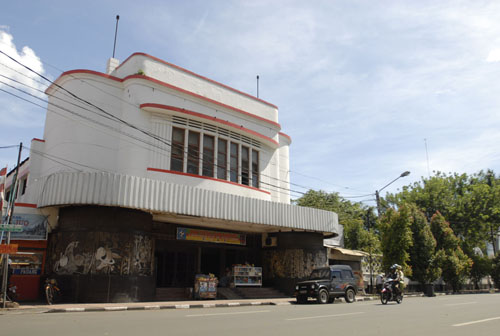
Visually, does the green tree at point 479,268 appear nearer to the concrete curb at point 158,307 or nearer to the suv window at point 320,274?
the suv window at point 320,274

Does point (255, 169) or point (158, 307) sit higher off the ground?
point (255, 169)

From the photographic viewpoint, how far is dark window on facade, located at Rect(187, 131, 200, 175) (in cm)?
2222

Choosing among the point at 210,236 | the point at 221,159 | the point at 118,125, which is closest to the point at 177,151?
the point at 221,159

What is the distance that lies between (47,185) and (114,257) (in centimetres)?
449

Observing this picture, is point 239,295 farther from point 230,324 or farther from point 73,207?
point 230,324

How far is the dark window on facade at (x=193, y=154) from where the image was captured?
72.9 ft

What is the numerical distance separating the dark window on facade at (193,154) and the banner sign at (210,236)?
3353 mm

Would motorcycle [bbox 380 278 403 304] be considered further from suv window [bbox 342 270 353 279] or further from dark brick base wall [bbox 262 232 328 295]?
dark brick base wall [bbox 262 232 328 295]

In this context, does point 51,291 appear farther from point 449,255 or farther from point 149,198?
point 449,255

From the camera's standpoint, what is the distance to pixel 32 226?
18.4 m

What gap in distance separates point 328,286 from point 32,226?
47.8 ft

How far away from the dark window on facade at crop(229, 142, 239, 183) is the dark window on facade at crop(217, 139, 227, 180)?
1.58 feet

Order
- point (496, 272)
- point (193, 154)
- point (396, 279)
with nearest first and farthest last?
point (396, 279), point (193, 154), point (496, 272)

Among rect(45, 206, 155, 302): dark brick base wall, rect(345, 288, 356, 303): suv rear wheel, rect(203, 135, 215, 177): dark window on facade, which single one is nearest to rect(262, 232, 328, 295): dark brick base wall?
rect(345, 288, 356, 303): suv rear wheel
